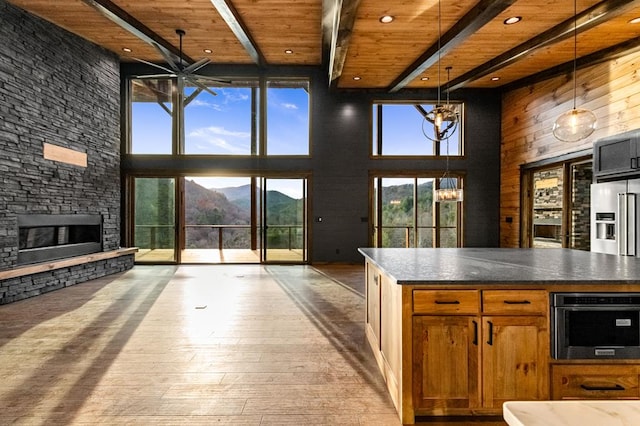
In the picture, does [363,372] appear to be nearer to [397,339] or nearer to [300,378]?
[300,378]

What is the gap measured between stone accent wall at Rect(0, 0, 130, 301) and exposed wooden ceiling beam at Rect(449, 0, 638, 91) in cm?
710

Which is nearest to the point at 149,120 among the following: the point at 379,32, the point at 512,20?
the point at 379,32

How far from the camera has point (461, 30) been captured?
4438mm

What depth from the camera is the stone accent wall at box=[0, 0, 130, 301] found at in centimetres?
453

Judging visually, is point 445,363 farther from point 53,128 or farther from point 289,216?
point 53,128

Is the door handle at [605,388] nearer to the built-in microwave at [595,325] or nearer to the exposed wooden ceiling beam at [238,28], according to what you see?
the built-in microwave at [595,325]

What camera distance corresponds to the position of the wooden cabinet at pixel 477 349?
6.33 ft

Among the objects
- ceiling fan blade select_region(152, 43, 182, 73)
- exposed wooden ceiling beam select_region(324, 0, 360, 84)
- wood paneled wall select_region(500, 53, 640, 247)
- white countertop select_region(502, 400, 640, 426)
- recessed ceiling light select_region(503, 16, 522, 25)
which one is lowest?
white countertop select_region(502, 400, 640, 426)

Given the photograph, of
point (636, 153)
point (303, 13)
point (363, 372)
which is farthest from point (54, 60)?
point (636, 153)

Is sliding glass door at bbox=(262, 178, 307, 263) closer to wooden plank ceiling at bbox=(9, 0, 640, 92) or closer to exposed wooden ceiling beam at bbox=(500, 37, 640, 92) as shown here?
wooden plank ceiling at bbox=(9, 0, 640, 92)

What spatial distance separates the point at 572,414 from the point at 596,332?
159cm

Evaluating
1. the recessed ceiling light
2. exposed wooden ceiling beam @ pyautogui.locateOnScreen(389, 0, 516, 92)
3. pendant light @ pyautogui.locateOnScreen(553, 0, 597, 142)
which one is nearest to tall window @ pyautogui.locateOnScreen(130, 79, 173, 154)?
exposed wooden ceiling beam @ pyautogui.locateOnScreen(389, 0, 516, 92)

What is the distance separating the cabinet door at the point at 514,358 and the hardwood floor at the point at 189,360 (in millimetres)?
681

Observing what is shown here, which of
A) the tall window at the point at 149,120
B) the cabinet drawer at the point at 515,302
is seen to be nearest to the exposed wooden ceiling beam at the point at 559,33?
the cabinet drawer at the point at 515,302
